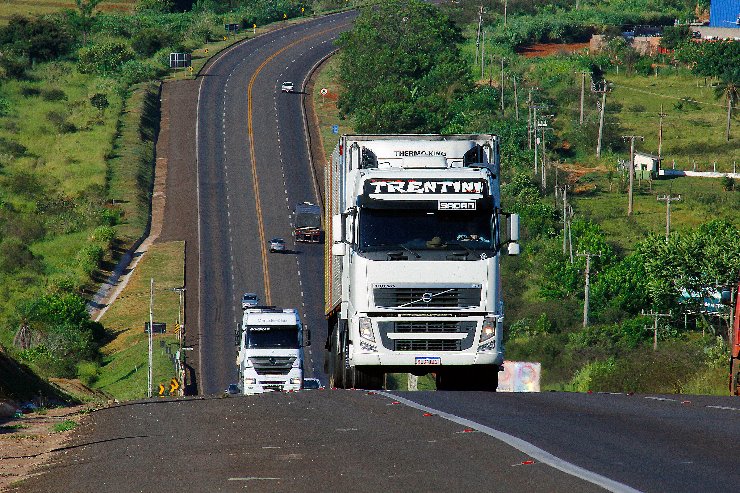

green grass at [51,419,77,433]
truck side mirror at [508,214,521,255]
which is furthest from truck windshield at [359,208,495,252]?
green grass at [51,419,77,433]

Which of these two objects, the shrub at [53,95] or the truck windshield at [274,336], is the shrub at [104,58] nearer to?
the shrub at [53,95]

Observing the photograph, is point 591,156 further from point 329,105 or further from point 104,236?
point 104,236

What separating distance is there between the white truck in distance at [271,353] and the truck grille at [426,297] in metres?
18.2

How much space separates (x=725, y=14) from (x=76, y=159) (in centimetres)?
10017

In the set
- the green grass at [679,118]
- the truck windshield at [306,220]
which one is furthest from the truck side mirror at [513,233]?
the green grass at [679,118]

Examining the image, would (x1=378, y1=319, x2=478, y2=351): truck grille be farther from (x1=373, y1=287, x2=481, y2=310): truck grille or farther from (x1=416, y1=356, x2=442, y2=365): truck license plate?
(x1=373, y1=287, x2=481, y2=310): truck grille

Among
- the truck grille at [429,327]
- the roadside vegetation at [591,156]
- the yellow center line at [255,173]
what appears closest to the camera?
the truck grille at [429,327]

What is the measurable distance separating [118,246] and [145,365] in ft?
87.9

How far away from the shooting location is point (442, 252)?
2664cm

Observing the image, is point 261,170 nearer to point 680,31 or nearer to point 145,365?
point 145,365

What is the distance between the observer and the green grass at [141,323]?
75.7 metres

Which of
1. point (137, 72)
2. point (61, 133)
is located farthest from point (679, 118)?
point (61, 133)

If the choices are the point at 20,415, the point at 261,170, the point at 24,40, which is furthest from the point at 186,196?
the point at 20,415

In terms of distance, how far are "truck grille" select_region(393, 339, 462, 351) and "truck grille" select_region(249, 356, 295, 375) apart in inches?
702
